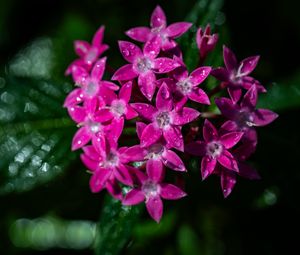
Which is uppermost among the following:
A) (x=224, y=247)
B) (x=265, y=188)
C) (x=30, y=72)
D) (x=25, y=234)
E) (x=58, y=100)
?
(x=58, y=100)

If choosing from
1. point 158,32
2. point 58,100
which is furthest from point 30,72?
point 158,32

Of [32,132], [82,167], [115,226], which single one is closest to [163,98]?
[115,226]

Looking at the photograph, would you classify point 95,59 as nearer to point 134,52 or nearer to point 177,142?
point 134,52

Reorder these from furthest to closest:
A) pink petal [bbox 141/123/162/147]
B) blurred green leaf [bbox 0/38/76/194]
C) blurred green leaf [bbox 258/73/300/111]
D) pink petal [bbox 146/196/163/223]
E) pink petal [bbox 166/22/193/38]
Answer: blurred green leaf [bbox 258/73/300/111], blurred green leaf [bbox 0/38/76/194], pink petal [bbox 166/22/193/38], pink petal [bbox 146/196/163/223], pink petal [bbox 141/123/162/147]

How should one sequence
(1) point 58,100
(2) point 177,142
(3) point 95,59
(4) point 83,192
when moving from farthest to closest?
(4) point 83,192, (1) point 58,100, (3) point 95,59, (2) point 177,142

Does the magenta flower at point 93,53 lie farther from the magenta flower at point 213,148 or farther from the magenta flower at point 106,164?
the magenta flower at point 213,148

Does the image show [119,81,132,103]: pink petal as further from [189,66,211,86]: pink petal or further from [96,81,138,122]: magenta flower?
[189,66,211,86]: pink petal

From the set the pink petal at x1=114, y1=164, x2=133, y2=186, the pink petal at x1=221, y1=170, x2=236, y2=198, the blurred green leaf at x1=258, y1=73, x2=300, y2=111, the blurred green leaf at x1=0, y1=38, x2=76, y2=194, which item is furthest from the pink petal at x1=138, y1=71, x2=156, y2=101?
the blurred green leaf at x1=258, y1=73, x2=300, y2=111
